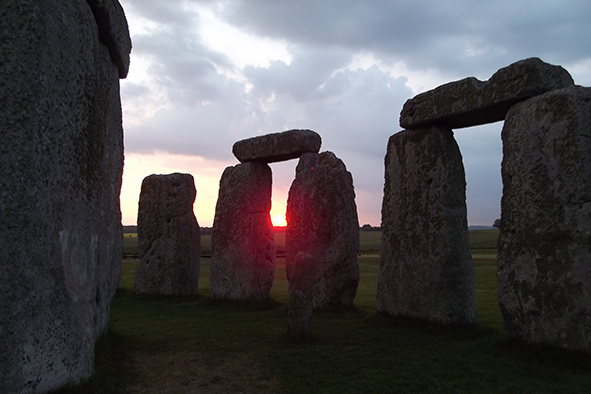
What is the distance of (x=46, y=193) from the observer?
3574mm

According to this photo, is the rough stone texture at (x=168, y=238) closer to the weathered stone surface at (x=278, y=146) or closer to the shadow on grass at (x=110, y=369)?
the weathered stone surface at (x=278, y=146)

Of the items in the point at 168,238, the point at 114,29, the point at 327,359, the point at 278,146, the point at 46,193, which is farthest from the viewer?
the point at 168,238

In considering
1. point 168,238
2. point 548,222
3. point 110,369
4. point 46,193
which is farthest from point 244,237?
point 46,193

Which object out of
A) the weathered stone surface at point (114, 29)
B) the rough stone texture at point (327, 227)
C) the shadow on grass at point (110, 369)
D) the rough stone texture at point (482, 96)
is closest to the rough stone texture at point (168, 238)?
the rough stone texture at point (327, 227)

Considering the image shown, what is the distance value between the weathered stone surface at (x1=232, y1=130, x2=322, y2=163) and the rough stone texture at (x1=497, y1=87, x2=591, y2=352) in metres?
4.59

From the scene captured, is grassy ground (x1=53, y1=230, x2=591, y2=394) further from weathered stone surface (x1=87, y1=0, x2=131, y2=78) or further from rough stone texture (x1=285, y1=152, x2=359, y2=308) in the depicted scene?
weathered stone surface (x1=87, y1=0, x2=131, y2=78)

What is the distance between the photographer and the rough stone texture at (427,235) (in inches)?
267

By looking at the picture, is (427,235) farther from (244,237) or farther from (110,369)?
(110,369)

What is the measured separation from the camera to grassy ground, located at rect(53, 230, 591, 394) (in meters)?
4.66

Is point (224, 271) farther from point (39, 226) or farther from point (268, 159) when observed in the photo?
point (39, 226)

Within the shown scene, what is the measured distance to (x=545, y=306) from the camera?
5.40 metres

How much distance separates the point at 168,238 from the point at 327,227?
13.7 feet

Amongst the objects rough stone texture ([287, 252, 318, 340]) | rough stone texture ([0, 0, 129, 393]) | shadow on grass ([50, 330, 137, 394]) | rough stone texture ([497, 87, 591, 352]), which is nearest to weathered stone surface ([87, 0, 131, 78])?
rough stone texture ([0, 0, 129, 393])

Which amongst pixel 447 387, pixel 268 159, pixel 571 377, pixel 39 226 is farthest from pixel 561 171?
pixel 268 159
